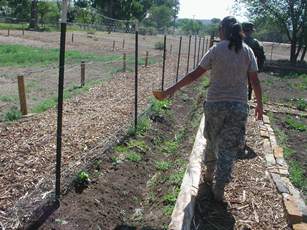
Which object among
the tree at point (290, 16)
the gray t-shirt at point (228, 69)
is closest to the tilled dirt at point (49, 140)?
the gray t-shirt at point (228, 69)

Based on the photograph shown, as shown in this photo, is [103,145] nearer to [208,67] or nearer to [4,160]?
[4,160]

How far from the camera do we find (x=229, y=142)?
15.6 ft

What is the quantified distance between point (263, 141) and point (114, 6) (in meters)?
51.9

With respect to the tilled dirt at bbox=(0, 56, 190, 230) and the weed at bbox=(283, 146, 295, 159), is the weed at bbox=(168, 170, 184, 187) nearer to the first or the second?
the tilled dirt at bbox=(0, 56, 190, 230)

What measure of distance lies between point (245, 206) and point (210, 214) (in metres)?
0.47

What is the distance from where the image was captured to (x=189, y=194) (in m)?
4.80

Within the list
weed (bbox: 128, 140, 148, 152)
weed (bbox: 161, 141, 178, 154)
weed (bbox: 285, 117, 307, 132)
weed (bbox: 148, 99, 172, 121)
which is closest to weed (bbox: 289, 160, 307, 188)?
weed (bbox: 161, 141, 178, 154)

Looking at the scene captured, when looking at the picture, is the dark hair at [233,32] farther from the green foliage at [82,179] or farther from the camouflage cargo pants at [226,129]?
the green foliage at [82,179]

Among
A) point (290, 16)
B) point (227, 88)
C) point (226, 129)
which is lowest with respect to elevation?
point (226, 129)

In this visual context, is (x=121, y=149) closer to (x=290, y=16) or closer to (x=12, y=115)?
(x=12, y=115)

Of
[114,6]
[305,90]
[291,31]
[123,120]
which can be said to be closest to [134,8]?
[114,6]

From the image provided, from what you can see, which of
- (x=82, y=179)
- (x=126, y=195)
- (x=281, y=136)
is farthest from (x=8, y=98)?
(x=281, y=136)

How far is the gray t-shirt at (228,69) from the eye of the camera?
457cm

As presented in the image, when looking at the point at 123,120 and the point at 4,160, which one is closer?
the point at 4,160
